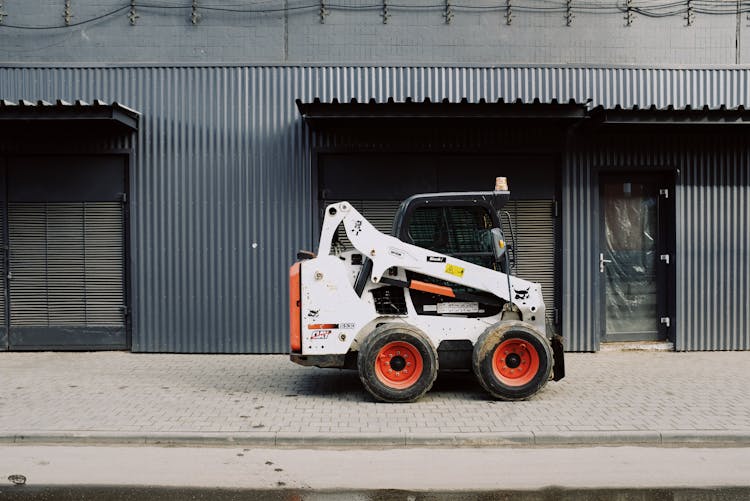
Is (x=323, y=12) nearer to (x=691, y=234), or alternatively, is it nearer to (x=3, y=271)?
(x=3, y=271)

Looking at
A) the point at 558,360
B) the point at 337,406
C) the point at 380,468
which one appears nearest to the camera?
the point at 380,468

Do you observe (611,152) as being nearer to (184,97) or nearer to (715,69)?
(715,69)

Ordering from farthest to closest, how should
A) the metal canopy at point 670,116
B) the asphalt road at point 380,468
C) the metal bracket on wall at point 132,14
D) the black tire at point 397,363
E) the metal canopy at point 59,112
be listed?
1. the metal bracket on wall at point 132,14
2. the metal canopy at point 670,116
3. the metal canopy at point 59,112
4. the black tire at point 397,363
5. the asphalt road at point 380,468

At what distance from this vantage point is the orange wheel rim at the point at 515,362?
748 cm

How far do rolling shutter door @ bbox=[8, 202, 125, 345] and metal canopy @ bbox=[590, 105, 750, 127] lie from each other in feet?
26.9

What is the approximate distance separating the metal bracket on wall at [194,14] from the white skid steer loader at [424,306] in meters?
5.46

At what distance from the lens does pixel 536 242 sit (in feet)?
35.7

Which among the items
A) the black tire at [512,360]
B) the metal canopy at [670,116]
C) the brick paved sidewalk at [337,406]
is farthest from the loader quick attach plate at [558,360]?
the metal canopy at [670,116]

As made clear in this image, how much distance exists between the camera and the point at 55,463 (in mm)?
5656

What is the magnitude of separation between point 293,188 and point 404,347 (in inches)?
167

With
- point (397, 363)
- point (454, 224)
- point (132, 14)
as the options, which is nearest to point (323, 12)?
point (132, 14)

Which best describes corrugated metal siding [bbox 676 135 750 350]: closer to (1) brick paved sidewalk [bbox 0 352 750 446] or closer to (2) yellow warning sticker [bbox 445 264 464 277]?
(1) brick paved sidewalk [bbox 0 352 750 446]

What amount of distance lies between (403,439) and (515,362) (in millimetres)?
1995

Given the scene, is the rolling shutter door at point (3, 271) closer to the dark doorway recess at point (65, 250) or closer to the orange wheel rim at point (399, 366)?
the dark doorway recess at point (65, 250)
